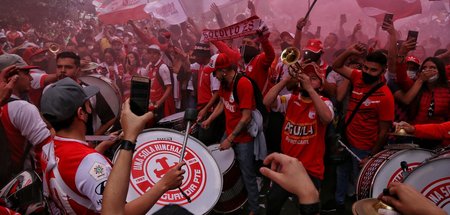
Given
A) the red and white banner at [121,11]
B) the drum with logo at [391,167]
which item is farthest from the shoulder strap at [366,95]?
the red and white banner at [121,11]

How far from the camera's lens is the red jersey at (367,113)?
15.2 feet

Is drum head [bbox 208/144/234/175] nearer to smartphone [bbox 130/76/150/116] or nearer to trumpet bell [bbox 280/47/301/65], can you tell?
trumpet bell [bbox 280/47/301/65]

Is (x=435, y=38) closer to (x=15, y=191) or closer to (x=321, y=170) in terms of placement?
(x=321, y=170)

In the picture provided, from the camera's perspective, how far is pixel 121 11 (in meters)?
10.2

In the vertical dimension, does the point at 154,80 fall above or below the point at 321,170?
above

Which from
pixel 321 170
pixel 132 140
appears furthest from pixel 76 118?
pixel 321 170

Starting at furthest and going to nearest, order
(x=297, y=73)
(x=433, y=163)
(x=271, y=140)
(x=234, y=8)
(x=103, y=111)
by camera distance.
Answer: (x=234, y=8)
(x=271, y=140)
(x=103, y=111)
(x=297, y=73)
(x=433, y=163)

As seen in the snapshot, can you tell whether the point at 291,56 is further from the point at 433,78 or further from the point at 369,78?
the point at 433,78

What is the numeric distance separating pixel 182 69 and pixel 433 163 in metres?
5.27

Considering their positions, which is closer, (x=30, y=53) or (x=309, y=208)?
(x=309, y=208)

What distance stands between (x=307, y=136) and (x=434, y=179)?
1235 mm

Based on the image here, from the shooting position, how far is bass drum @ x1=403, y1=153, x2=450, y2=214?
122 inches

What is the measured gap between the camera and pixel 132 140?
1.82 meters

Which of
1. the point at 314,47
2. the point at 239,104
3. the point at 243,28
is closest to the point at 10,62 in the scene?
the point at 239,104
